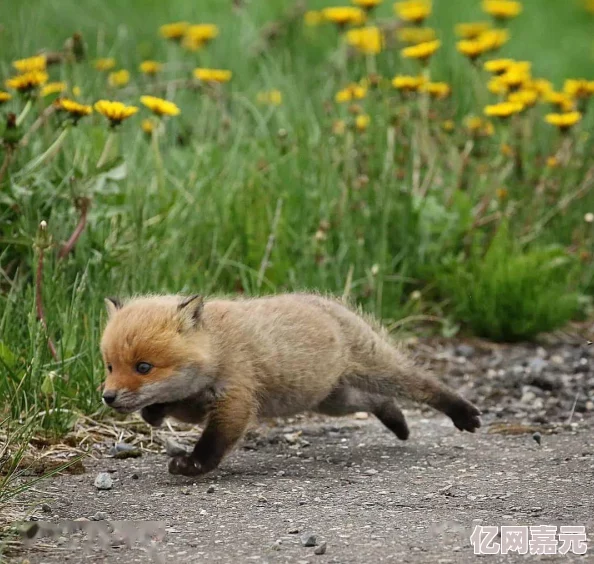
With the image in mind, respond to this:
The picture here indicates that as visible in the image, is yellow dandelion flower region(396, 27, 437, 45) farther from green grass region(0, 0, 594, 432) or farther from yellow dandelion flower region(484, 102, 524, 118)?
yellow dandelion flower region(484, 102, 524, 118)

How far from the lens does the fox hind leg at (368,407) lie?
16.7ft

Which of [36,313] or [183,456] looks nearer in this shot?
[183,456]

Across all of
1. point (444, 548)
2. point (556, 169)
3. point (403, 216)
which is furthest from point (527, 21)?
point (444, 548)

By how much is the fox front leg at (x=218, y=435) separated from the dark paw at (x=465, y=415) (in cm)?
107

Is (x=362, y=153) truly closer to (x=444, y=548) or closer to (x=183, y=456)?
(x=183, y=456)

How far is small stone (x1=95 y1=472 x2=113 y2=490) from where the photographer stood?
424cm

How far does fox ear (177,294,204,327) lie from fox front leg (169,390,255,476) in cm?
31

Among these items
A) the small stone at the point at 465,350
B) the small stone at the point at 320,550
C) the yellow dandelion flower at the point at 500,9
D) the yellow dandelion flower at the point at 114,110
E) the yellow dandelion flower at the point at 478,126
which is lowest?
the small stone at the point at 465,350

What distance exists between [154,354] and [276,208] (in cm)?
267

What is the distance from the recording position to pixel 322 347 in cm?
480

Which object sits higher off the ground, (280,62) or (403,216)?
(280,62)

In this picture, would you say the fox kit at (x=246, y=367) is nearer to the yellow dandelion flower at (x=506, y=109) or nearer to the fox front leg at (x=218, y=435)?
the fox front leg at (x=218, y=435)

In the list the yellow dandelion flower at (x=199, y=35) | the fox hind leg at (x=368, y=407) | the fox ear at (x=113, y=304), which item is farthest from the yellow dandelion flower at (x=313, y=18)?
the fox ear at (x=113, y=304)

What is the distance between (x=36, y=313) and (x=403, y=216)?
2.67 meters
